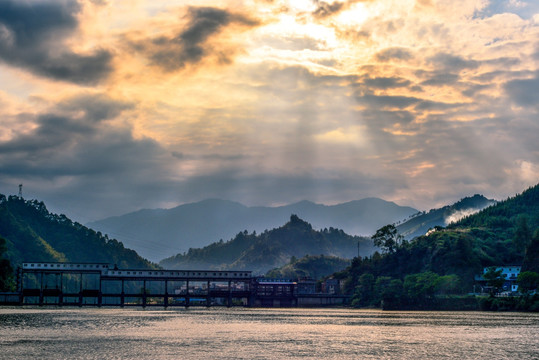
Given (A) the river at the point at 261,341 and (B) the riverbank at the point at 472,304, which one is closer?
(A) the river at the point at 261,341

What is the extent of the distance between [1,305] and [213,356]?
12334 cm

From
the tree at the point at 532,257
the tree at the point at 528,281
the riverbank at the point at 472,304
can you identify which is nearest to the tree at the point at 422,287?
the riverbank at the point at 472,304

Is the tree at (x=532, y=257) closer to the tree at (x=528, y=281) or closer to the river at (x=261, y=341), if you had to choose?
the tree at (x=528, y=281)

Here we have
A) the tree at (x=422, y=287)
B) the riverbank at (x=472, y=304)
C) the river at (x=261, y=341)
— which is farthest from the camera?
the tree at (x=422, y=287)

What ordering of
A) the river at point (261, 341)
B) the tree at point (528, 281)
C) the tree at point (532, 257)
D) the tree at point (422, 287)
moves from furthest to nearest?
the tree at point (422, 287) < the tree at point (532, 257) < the tree at point (528, 281) < the river at point (261, 341)

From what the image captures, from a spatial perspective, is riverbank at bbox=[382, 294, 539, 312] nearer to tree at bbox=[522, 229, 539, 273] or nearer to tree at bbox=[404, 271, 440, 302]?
tree at bbox=[404, 271, 440, 302]

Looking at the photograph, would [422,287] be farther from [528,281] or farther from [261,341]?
[261,341]

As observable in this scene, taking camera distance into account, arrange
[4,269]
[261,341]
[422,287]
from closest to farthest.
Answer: [261,341] → [4,269] → [422,287]

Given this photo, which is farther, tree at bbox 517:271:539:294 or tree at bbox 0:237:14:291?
tree at bbox 517:271:539:294

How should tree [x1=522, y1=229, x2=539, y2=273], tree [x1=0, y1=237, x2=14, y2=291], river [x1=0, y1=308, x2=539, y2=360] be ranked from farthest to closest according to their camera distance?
1. tree [x1=522, y1=229, x2=539, y2=273]
2. tree [x1=0, y1=237, x2=14, y2=291]
3. river [x1=0, y1=308, x2=539, y2=360]

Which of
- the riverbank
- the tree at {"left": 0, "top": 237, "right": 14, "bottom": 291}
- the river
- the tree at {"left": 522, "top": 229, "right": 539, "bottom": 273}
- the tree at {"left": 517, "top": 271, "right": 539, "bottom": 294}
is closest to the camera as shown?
the river

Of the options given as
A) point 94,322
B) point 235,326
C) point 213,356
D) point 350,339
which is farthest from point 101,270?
point 213,356

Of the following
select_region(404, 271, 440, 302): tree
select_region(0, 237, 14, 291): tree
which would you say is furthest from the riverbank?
select_region(0, 237, 14, 291): tree

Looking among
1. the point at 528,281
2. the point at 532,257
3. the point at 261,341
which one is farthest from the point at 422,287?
the point at 261,341
